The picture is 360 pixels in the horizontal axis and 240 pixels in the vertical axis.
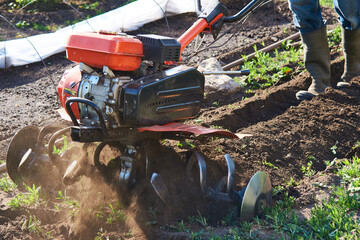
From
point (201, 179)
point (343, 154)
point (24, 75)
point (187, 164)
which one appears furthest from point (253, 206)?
point (24, 75)

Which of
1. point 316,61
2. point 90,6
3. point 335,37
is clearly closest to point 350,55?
point 316,61

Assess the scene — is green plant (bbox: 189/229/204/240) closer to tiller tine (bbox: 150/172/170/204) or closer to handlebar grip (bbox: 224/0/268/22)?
tiller tine (bbox: 150/172/170/204)

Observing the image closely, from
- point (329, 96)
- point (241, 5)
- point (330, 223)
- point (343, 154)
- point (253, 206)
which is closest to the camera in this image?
point (330, 223)

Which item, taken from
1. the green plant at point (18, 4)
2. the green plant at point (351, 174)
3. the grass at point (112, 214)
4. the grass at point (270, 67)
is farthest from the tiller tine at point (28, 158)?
the green plant at point (18, 4)

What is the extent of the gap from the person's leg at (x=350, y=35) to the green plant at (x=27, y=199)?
303 cm

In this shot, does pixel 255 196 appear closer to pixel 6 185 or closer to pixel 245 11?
pixel 6 185

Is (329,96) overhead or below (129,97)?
below

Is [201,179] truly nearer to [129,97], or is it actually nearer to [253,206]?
[253,206]

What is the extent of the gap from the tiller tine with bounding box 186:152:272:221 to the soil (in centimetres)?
10

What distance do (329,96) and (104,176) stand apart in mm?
2331

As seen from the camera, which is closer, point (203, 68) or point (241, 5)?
point (203, 68)

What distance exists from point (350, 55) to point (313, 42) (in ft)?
1.76

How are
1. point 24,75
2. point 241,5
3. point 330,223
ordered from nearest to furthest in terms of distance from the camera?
point 330,223, point 24,75, point 241,5

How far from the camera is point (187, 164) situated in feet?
9.77
